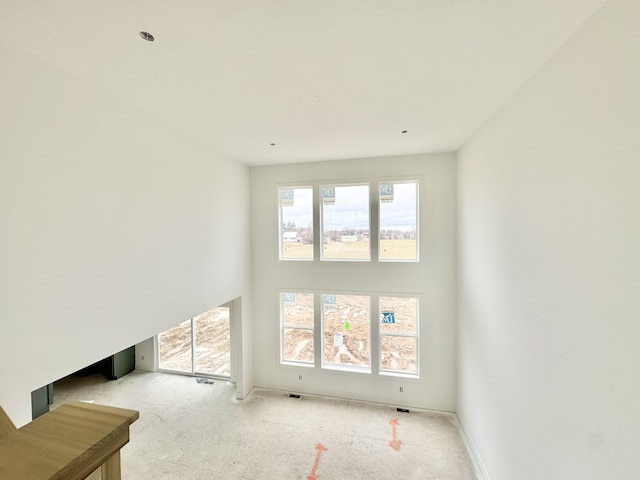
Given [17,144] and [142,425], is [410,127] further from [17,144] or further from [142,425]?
[142,425]

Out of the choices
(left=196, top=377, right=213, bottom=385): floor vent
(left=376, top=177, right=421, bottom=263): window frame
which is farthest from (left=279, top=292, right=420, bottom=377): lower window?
(left=196, top=377, right=213, bottom=385): floor vent

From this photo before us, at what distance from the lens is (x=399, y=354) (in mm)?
4887

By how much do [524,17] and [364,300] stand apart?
13.9 ft

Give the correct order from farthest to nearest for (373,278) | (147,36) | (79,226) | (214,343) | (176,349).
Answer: (176,349) < (214,343) < (373,278) < (79,226) < (147,36)

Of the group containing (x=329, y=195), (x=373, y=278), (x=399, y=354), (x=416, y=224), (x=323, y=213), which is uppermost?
(x=329, y=195)

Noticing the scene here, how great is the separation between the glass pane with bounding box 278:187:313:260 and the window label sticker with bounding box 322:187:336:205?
26cm

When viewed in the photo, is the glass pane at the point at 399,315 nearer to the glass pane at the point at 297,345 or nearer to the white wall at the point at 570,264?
the glass pane at the point at 297,345

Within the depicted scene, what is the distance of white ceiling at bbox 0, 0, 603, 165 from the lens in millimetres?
1616

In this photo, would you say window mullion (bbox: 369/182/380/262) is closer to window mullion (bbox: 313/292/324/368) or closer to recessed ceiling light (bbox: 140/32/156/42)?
window mullion (bbox: 313/292/324/368)

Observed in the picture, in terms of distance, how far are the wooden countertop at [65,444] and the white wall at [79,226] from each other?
2037 millimetres

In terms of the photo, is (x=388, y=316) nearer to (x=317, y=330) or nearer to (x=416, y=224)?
(x=317, y=330)

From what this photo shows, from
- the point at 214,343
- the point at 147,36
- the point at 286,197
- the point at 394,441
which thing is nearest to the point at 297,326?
the point at 214,343

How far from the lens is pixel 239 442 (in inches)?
155

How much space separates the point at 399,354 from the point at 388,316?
70cm
